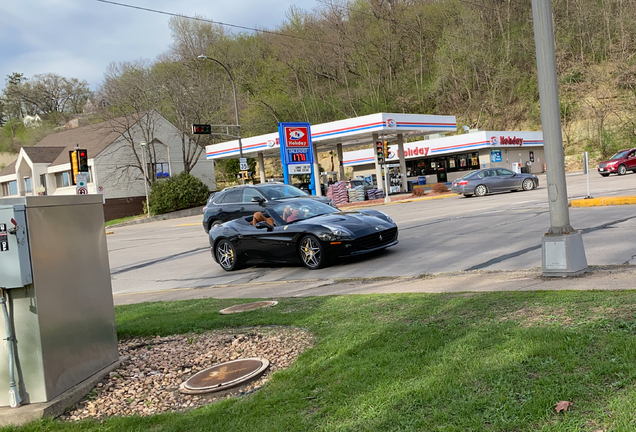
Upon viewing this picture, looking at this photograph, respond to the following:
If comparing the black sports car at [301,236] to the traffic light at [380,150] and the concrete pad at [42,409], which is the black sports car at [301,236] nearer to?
the concrete pad at [42,409]

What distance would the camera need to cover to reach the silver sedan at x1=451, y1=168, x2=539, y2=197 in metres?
29.4

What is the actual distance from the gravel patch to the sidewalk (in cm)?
238

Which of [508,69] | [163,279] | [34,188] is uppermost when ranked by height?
[508,69]

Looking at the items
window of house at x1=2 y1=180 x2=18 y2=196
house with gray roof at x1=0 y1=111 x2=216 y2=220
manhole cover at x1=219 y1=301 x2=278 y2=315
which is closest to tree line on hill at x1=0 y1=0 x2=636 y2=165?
house with gray roof at x1=0 y1=111 x2=216 y2=220

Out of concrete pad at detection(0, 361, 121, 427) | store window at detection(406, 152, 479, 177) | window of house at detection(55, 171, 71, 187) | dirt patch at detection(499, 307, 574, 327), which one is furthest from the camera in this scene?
window of house at detection(55, 171, 71, 187)

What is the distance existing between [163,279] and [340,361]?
30.8ft

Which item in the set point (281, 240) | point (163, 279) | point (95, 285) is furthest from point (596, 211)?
point (95, 285)

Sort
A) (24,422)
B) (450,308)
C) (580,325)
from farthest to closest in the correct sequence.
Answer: (450,308), (580,325), (24,422)

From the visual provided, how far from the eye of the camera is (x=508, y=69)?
61.1m

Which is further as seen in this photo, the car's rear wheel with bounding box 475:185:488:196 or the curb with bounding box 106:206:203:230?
the curb with bounding box 106:206:203:230

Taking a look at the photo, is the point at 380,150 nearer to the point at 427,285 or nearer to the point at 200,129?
the point at 200,129

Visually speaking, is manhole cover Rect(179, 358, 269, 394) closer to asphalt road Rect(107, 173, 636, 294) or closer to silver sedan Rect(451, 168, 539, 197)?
asphalt road Rect(107, 173, 636, 294)

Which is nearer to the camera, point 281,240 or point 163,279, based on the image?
point 281,240

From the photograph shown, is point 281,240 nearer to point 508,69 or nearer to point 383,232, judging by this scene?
point 383,232
